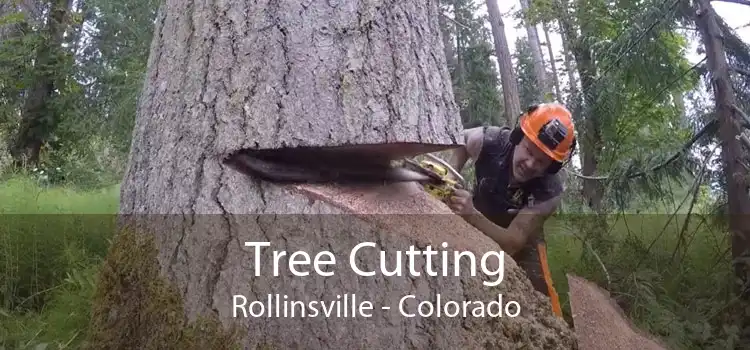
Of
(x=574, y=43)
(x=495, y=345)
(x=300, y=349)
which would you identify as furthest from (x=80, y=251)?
(x=574, y=43)

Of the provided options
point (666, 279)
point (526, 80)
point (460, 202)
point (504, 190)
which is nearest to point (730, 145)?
point (666, 279)

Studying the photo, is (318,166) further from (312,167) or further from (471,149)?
(471,149)

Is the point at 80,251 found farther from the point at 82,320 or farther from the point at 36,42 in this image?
the point at 36,42

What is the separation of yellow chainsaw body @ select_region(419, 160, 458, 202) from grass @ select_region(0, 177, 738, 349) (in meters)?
1.56

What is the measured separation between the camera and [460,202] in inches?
89.9

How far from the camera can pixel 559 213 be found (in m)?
5.52

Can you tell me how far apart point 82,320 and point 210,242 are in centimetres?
162

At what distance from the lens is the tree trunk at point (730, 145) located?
137 inches

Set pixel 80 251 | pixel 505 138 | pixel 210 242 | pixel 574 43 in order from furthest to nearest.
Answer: pixel 574 43, pixel 80 251, pixel 505 138, pixel 210 242

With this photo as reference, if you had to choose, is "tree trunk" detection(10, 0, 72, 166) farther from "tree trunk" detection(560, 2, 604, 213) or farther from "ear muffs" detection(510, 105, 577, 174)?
"ear muffs" detection(510, 105, 577, 174)

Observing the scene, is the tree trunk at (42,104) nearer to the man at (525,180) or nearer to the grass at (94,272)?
the grass at (94,272)

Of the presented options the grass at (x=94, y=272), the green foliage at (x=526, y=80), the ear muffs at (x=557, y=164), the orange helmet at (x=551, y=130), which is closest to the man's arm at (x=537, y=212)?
the ear muffs at (x=557, y=164)

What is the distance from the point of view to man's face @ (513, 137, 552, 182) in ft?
9.05

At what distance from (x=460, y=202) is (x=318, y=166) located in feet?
2.50
